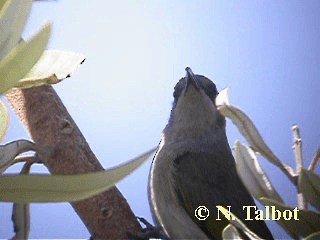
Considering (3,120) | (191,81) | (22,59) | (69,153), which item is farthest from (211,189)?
(22,59)

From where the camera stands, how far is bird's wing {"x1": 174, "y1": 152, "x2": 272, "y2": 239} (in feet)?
3.02

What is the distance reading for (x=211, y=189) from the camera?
113cm

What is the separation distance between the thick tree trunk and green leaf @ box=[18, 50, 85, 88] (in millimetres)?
84

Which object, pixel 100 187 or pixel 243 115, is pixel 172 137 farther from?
pixel 100 187

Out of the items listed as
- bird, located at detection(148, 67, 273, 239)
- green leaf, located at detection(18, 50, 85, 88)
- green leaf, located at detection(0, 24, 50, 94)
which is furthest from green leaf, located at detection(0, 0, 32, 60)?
bird, located at detection(148, 67, 273, 239)

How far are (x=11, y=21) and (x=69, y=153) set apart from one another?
0.25 meters

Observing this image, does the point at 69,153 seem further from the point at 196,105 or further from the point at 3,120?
the point at 196,105

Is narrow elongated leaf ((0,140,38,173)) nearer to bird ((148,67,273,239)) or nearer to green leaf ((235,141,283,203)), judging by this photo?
green leaf ((235,141,283,203))

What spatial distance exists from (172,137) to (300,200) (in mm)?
988

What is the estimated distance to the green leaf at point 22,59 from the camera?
1.09ft

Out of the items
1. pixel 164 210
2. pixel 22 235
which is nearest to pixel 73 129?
pixel 22 235

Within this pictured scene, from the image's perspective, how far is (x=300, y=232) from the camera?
0.47 m

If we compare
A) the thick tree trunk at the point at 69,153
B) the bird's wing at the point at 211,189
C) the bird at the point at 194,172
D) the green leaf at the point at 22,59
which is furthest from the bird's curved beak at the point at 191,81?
the green leaf at the point at 22,59

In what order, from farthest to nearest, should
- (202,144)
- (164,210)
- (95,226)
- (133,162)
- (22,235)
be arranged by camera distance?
(202,144)
(164,210)
(95,226)
(22,235)
(133,162)
